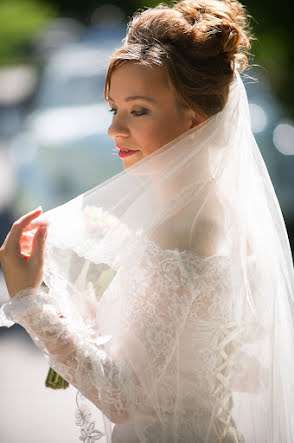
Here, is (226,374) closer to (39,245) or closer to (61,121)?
(39,245)

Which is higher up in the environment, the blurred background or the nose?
the blurred background

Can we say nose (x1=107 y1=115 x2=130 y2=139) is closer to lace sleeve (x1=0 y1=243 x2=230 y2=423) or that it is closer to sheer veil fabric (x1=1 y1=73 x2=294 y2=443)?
sheer veil fabric (x1=1 y1=73 x2=294 y2=443)

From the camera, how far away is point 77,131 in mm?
4402

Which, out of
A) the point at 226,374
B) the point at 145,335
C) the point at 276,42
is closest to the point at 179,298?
the point at 145,335

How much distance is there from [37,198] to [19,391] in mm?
1790

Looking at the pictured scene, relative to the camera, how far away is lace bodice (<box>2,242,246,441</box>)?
1216mm

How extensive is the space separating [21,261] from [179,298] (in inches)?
14.3

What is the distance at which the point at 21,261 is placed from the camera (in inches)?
49.7

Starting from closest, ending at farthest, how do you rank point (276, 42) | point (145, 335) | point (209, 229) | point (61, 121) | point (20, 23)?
point (145, 335), point (209, 229), point (61, 121), point (276, 42), point (20, 23)

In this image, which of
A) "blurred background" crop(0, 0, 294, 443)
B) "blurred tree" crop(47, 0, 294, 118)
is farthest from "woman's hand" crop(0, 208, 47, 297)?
"blurred tree" crop(47, 0, 294, 118)

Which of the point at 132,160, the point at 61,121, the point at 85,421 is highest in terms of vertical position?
the point at 61,121

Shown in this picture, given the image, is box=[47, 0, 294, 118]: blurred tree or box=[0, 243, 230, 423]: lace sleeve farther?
box=[47, 0, 294, 118]: blurred tree

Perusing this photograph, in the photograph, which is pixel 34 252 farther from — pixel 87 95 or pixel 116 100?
pixel 87 95

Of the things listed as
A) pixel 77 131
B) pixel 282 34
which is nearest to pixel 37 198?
pixel 77 131
